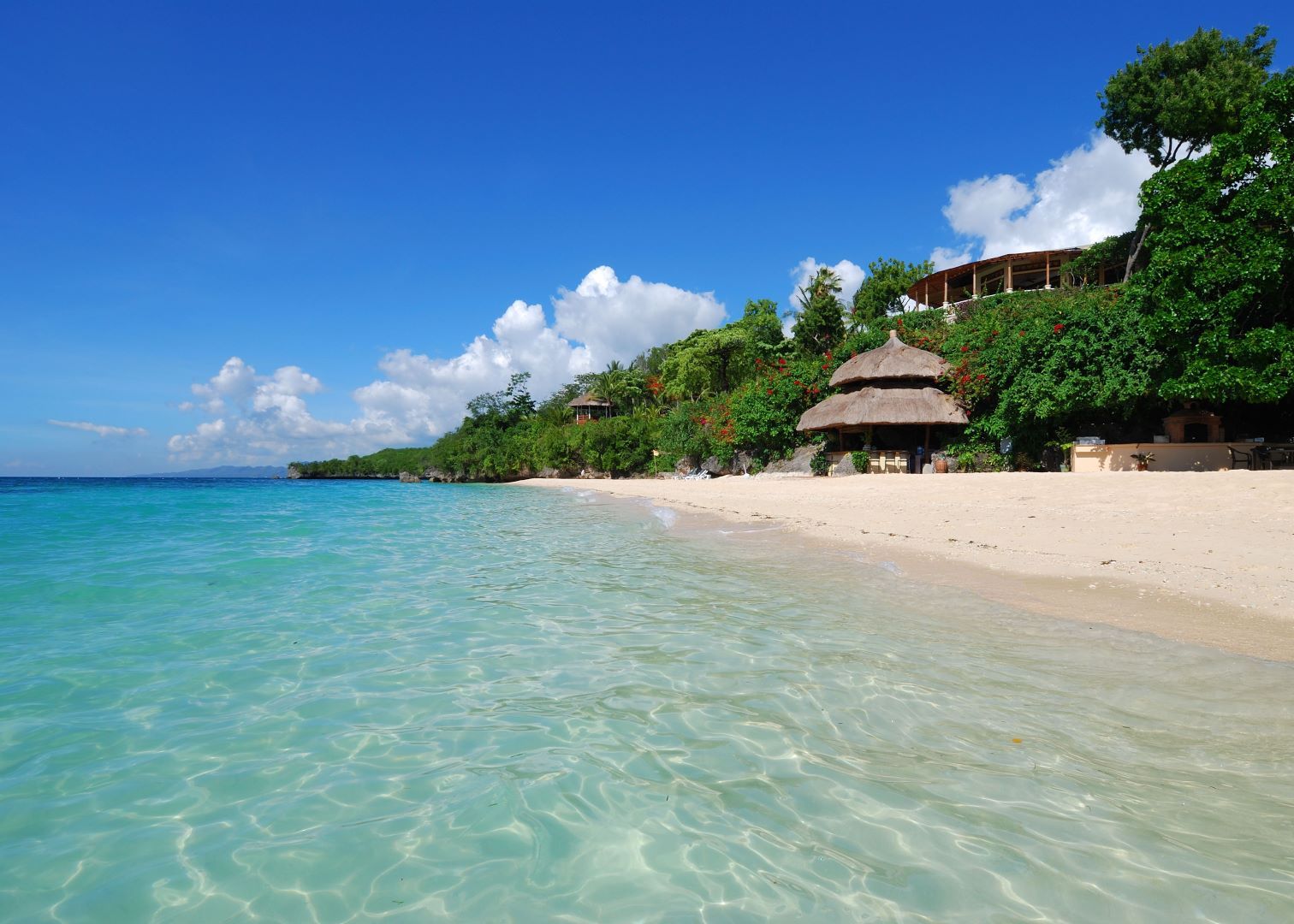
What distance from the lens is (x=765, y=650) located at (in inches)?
177

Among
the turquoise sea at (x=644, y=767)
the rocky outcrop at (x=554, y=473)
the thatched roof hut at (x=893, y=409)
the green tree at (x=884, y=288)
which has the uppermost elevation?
the green tree at (x=884, y=288)

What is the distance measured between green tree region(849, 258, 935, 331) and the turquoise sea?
34.5 meters

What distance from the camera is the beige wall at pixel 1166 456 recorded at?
47.5ft

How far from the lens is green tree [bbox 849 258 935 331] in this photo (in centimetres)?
3691

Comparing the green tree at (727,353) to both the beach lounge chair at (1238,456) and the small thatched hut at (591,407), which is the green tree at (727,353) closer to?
the small thatched hut at (591,407)

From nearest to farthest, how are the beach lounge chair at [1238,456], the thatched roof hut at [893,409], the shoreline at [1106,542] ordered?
the shoreline at [1106,542] → the beach lounge chair at [1238,456] → the thatched roof hut at [893,409]

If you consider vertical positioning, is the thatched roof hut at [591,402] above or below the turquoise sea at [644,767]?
above

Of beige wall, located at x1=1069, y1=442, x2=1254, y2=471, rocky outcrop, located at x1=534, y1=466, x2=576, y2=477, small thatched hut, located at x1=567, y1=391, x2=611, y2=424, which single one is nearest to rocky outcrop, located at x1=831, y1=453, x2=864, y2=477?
beige wall, located at x1=1069, y1=442, x2=1254, y2=471

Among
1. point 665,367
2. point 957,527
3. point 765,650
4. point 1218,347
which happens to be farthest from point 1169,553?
point 665,367

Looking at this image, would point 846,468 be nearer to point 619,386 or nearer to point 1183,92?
point 1183,92

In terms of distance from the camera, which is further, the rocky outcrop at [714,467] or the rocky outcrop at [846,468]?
the rocky outcrop at [714,467]

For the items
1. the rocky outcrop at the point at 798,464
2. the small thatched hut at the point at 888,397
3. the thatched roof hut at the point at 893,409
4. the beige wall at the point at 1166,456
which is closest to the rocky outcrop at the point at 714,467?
the rocky outcrop at the point at 798,464

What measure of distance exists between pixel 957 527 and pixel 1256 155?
11.9 metres

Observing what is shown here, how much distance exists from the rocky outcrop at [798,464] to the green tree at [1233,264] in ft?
36.4
